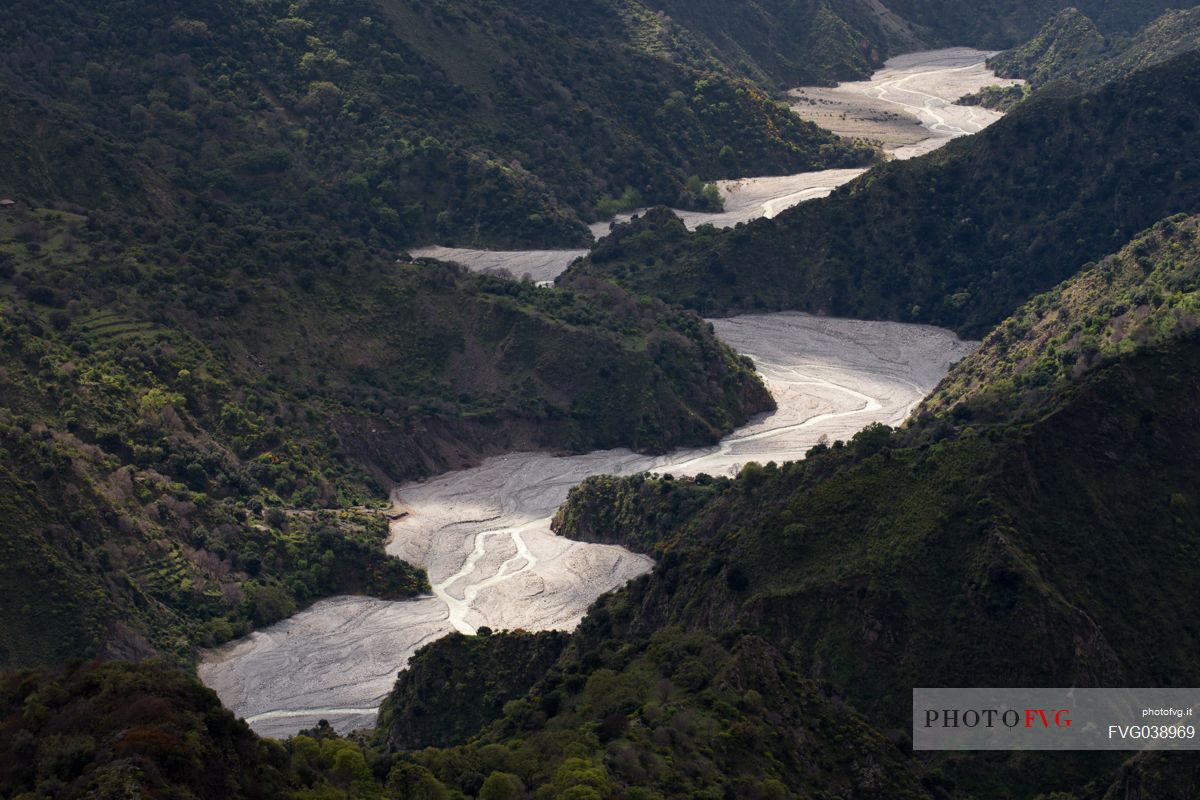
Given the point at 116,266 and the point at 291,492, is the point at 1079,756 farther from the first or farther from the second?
the point at 116,266

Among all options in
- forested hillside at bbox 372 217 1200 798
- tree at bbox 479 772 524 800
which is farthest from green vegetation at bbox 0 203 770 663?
tree at bbox 479 772 524 800

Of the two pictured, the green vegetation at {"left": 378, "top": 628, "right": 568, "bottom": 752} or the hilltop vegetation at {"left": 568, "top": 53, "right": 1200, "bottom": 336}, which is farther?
the hilltop vegetation at {"left": 568, "top": 53, "right": 1200, "bottom": 336}

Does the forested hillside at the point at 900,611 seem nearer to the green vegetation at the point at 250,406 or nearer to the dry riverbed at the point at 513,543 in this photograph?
the dry riverbed at the point at 513,543

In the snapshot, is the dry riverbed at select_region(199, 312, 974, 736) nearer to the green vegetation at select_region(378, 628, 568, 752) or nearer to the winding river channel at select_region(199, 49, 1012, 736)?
the winding river channel at select_region(199, 49, 1012, 736)

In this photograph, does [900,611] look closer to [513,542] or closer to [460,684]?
[460,684]

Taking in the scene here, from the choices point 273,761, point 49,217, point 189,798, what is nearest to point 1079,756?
point 273,761

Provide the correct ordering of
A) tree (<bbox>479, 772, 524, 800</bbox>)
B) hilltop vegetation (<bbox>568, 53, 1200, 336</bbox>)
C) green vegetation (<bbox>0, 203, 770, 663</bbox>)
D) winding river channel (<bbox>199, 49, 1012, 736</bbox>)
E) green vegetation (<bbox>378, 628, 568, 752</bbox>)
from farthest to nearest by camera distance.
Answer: hilltop vegetation (<bbox>568, 53, 1200, 336</bbox>) → green vegetation (<bbox>0, 203, 770, 663</bbox>) → winding river channel (<bbox>199, 49, 1012, 736</bbox>) → green vegetation (<bbox>378, 628, 568, 752</bbox>) → tree (<bbox>479, 772, 524, 800</bbox>)
